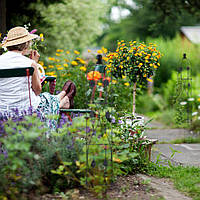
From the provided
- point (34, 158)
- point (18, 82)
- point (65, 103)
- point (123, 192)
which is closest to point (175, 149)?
point (65, 103)

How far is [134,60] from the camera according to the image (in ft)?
12.7

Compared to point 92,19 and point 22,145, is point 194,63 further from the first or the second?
point 22,145

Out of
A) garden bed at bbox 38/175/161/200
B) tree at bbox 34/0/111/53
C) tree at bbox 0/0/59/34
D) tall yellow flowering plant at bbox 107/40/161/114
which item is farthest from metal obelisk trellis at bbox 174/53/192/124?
tree at bbox 34/0/111/53

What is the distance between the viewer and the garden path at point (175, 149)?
12.8ft

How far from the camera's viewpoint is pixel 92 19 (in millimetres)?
15344

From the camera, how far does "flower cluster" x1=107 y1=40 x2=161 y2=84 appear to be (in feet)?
12.7

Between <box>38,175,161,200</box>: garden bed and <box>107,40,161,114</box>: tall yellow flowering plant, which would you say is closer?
<box>38,175,161,200</box>: garden bed

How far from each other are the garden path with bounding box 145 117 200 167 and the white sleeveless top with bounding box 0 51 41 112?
1423mm

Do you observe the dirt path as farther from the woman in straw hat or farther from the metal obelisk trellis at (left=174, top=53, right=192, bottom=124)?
the metal obelisk trellis at (left=174, top=53, right=192, bottom=124)

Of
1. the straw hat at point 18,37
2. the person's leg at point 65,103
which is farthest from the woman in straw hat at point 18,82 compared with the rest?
the person's leg at point 65,103

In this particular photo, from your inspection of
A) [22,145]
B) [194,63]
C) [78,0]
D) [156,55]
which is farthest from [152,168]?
[78,0]

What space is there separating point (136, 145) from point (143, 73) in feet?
3.30

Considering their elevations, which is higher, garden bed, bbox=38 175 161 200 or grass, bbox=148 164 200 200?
garden bed, bbox=38 175 161 200

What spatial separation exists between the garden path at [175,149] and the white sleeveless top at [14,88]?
1.42 m
